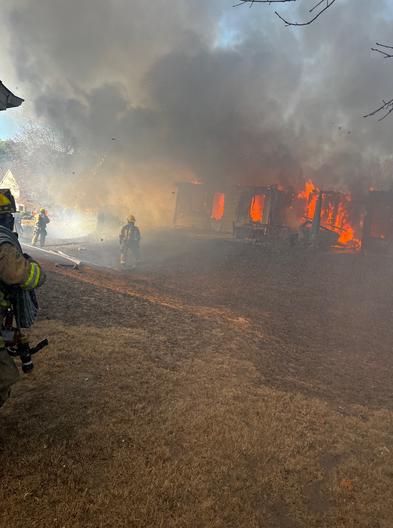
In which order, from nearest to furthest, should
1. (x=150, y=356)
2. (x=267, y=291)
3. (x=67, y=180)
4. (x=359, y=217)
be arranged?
(x=150, y=356) → (x=267, y=291) → (x=359, y=217) → (x=67, y=180)

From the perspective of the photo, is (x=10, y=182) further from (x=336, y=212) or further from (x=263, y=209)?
(x=336, y=212)

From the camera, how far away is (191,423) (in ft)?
11.0

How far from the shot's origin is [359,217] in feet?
82.3

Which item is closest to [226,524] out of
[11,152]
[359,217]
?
[359,217]

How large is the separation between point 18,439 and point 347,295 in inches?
416

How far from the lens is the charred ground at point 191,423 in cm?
243

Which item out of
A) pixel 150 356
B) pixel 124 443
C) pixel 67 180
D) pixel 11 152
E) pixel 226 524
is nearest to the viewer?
pixel 226 524

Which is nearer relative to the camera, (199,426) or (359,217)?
(199,426)

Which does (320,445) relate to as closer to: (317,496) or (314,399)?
(317,496)

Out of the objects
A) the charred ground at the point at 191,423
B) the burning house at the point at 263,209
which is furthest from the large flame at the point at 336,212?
the charred ground at the point at 191,423

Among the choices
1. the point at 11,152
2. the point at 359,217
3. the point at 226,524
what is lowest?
the point at 226,524

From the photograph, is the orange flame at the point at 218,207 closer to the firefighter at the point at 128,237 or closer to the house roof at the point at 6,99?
the firefighter at the point at 128,237

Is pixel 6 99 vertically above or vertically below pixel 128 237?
above

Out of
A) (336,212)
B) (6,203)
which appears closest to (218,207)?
(336,212)
